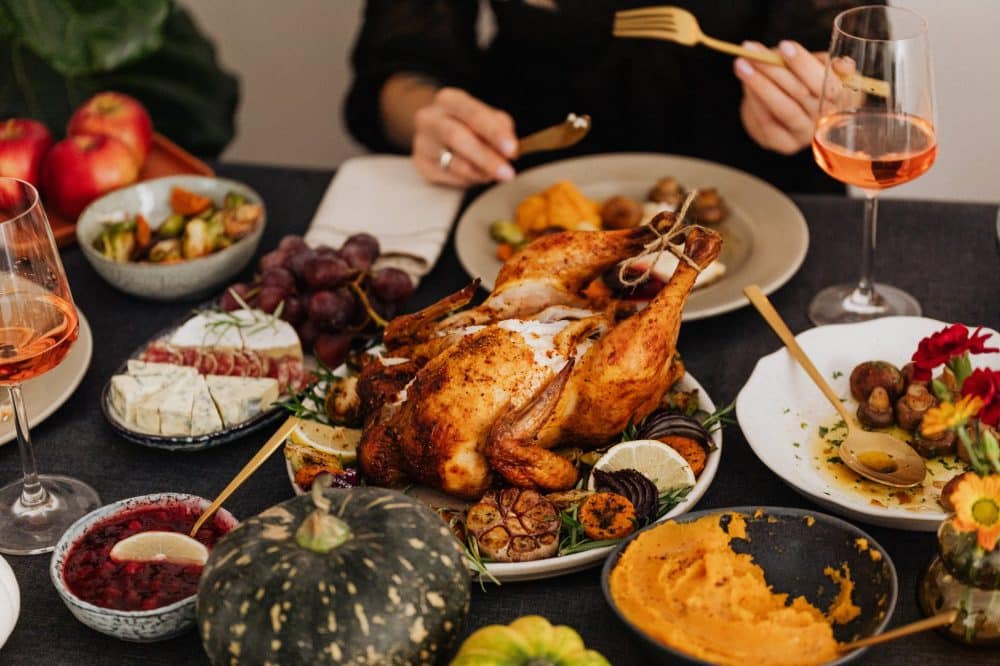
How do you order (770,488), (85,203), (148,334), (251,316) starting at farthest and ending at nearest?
(85,203) < (148,334) < (251,316) < (770,488)

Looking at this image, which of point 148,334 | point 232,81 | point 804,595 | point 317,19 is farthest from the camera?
point 317,19

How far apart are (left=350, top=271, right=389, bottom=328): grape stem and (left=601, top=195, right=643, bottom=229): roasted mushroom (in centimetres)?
45

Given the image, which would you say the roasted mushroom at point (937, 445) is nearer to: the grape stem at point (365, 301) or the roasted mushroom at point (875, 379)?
the roasted mushroom at point (875, 379)

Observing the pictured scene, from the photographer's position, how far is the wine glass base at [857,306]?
1.73m

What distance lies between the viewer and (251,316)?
1706 mm

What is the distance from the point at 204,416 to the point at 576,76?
134 centimetres

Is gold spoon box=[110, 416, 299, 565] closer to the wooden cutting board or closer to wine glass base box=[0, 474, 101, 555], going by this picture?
wine glass base box=[0, 474, 101, 555]

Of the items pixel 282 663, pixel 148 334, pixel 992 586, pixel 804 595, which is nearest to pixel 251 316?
pixel 148 334

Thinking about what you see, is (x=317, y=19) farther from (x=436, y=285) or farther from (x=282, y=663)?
(x=282, y=663)

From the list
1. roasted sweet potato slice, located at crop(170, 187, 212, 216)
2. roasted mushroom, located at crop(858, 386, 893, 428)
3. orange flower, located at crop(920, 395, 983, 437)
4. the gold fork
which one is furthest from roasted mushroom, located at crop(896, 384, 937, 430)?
roasted sweet potato slice, located at crop(170, 187, 212, 216)

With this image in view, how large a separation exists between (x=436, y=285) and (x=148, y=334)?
1.53 ft

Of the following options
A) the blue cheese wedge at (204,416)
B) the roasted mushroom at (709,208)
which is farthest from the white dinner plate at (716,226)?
the blue cheese wedge at (204,416)

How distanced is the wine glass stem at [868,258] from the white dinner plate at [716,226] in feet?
0.33

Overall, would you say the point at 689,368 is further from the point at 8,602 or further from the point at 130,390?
the point at 8,602
